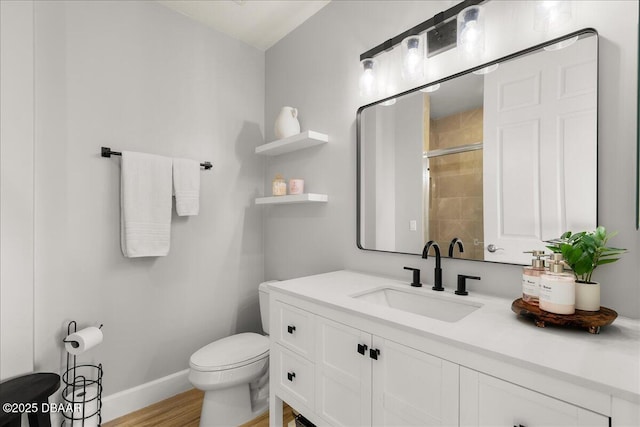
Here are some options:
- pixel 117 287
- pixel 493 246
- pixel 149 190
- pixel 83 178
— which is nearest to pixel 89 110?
pixel 83 178

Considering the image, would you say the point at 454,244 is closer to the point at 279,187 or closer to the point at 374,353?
the point at 374,353

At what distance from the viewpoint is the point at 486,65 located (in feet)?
4.15

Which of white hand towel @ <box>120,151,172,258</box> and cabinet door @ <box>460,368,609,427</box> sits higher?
white hand towel @ <box>120,151,172,258</box>

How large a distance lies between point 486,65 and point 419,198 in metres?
0.62

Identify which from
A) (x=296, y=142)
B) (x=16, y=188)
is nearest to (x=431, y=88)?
(x=296, y=142)

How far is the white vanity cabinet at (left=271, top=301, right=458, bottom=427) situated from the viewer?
0.87 m

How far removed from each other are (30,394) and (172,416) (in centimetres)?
75

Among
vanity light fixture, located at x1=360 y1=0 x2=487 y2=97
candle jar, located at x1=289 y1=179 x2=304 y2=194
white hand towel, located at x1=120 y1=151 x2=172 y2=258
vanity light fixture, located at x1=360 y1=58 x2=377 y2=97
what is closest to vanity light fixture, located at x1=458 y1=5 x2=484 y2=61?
vanity light fixture, located at x1=360 y1=0 x2=487 y2=97

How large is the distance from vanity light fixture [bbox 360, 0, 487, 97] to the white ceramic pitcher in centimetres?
69

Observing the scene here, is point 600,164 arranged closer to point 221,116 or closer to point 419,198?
point 419,198

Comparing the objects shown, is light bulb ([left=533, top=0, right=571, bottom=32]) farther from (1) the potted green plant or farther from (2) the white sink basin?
(2) the white sink basin

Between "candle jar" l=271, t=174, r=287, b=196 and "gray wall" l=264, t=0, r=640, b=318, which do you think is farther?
"candle jar" l=271, t=174, r=287, b=196

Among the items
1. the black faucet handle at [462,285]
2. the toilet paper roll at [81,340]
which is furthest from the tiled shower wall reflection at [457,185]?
the toilet paper roll at [81,340]

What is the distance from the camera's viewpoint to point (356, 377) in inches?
42.2
